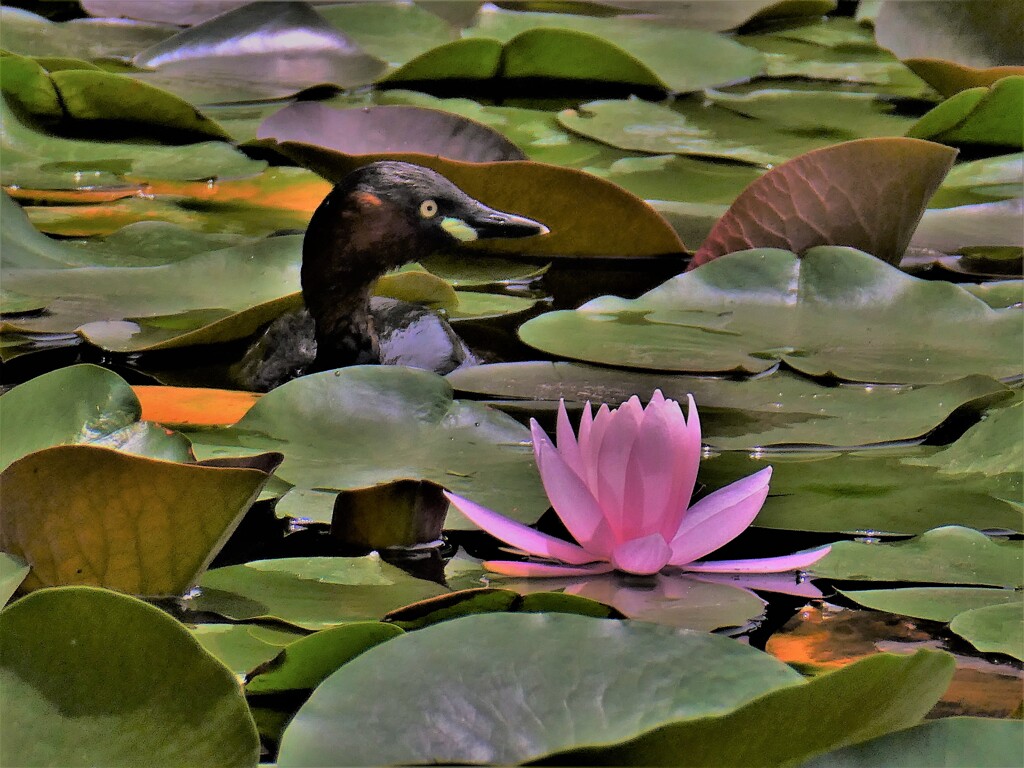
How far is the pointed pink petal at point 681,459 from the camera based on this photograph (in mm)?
1081

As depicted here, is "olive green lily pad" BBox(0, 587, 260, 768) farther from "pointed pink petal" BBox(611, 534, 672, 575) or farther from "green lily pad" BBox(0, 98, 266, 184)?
"green lily pad" BBox(0, 98, 266, 184)

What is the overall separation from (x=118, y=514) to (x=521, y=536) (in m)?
0.34

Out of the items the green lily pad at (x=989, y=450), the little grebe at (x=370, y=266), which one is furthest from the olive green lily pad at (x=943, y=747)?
the little grebe at (x=370, y=266)

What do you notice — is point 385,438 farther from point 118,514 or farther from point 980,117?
point 980,117

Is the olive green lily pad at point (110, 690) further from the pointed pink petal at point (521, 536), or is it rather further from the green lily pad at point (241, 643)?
the pointed pink petal at point (521, 536)

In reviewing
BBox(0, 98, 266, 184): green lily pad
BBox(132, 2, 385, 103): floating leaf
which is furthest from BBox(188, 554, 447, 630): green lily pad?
BBox(132, 2, 385, 103): floating leaf

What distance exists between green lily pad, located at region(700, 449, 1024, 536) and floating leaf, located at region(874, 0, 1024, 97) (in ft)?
5.82

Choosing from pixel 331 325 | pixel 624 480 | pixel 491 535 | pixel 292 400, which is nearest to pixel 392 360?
pixel 331 325

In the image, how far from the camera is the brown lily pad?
197 centimetres

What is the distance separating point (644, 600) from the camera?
104 cm

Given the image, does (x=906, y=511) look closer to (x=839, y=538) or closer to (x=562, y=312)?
(x=839, y=538)

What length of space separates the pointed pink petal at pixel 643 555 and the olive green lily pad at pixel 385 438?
144 mm

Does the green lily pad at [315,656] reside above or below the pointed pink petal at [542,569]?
above

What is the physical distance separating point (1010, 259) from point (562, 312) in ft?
2.68
